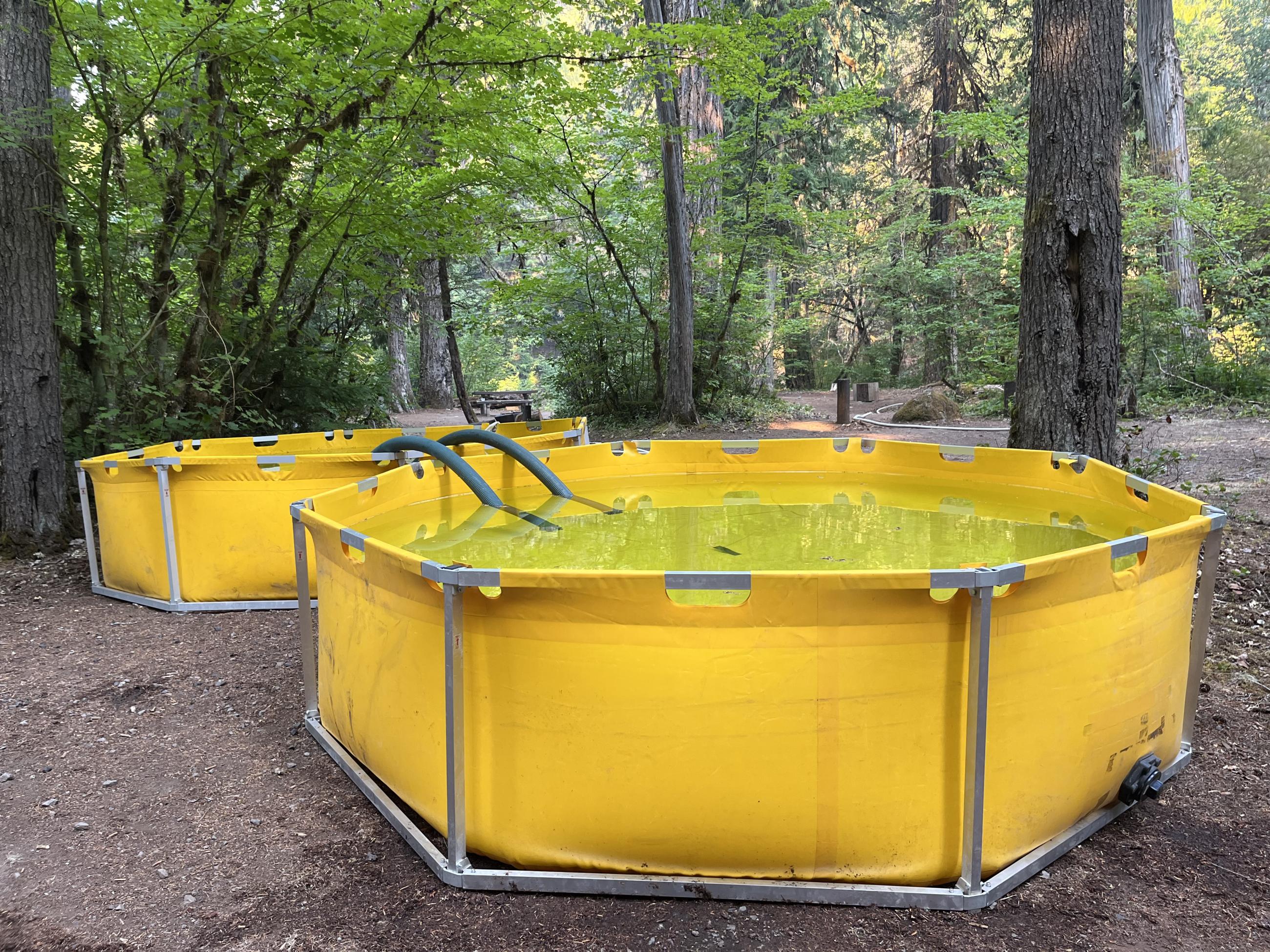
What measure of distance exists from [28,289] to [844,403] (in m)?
10.8

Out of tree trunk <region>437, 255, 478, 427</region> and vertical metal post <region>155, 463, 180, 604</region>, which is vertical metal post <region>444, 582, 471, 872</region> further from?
tree trunk <region>437, 255, 478, 427</region>

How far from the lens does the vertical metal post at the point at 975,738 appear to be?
1930 millimetres

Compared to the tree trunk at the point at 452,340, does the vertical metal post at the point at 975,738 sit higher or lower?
lower

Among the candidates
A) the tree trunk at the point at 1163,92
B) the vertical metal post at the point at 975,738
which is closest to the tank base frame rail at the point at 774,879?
the vertical metal post at the point at 975,738

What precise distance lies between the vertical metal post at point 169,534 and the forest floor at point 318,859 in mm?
981

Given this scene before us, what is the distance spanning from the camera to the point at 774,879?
6.93ft

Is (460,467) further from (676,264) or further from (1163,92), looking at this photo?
(1163,92)

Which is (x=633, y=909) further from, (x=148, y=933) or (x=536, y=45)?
(x=536, y=45)

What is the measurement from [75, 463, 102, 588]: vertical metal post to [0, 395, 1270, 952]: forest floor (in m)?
1.56

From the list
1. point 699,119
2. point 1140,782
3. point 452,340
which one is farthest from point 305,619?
point 699,119

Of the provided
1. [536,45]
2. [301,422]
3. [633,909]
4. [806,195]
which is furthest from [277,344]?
[806,195]

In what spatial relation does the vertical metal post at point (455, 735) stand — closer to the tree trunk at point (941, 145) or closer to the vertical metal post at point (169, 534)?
the vertical metal post at point (169, 534)

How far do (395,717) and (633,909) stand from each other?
961 mm

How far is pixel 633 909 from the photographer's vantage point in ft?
6.88
